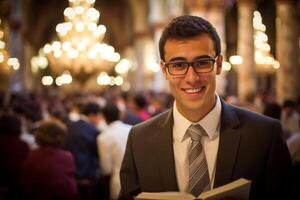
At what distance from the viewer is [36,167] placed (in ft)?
18.0

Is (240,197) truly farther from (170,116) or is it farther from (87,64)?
(87,64)

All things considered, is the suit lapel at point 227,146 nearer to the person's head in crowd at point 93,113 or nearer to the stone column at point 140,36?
the person's head in crowd at point 93,113

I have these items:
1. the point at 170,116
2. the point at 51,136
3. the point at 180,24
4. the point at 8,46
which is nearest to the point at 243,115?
the point at 170,116

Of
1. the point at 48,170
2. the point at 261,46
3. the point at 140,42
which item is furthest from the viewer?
the point at 140,42

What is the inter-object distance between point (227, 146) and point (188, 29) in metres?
0.57

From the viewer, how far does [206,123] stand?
267 centimetres

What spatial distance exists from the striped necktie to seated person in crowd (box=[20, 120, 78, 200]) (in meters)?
3.08

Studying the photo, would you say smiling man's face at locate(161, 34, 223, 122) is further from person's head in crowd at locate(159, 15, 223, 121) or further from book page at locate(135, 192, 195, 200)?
book page at locate(135, 192, 195, 200)

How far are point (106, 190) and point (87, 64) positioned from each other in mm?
16835

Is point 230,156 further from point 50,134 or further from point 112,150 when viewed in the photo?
point 112,150

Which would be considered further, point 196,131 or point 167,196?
point 196,131

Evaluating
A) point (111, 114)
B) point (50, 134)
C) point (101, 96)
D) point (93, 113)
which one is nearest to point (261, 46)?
point (101, 96)

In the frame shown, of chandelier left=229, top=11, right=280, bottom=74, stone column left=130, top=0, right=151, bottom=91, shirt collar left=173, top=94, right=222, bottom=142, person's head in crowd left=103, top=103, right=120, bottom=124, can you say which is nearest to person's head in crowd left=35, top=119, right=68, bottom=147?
person's head in crowd left=103, top=103, right=120, bottom=124

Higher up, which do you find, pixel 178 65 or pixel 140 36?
pixel 140 36
